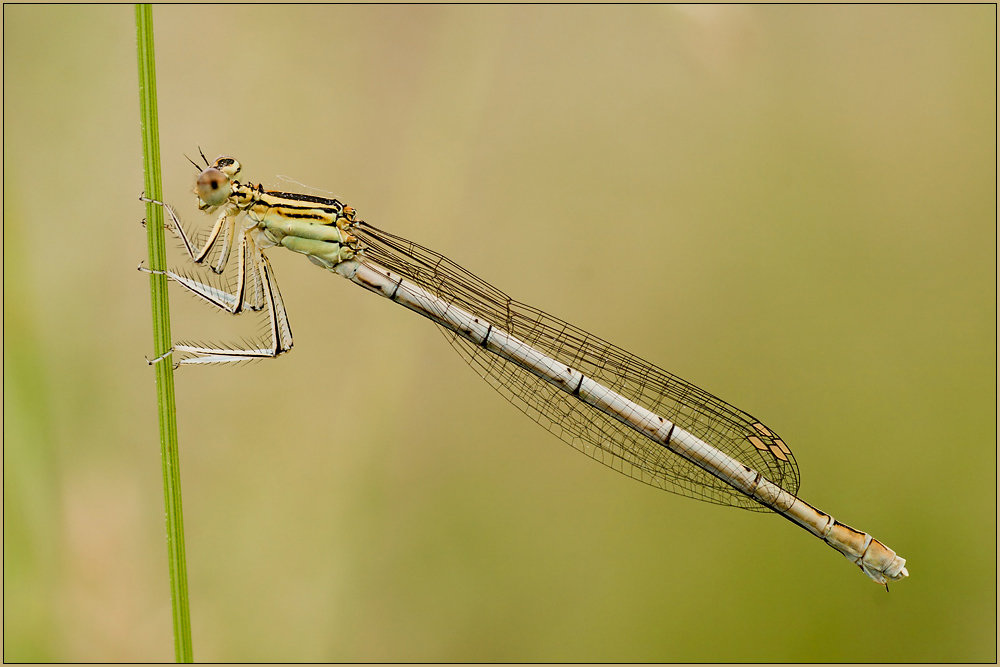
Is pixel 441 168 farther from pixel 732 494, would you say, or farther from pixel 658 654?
pixel 658 654

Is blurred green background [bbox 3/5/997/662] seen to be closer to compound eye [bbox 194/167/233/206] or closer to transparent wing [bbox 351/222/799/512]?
transparent wing [bbox 351/222/799/512]

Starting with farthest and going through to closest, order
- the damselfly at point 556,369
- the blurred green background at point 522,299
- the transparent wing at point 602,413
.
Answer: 1. the transparent wing at point 602,413
2. the damselfly at point 556,369
3. the blurred green background at point 522,299

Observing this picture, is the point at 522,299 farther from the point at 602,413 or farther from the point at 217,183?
the point at 217,183

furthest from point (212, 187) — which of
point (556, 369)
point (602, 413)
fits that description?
point (602, 413)

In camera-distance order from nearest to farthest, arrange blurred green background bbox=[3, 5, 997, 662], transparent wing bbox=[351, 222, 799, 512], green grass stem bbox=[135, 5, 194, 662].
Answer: green grass stem bbox=[135, 5, 194, 662] < blurred green background bbox=[3, 5, 997, 662] < transparent wing bbox=[351, 222, 799, 512]

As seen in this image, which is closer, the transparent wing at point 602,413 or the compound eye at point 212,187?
the compound eye at point 212,187

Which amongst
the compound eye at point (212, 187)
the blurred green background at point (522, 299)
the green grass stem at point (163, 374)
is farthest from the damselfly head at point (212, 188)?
the green grass stem at point (163, 374)

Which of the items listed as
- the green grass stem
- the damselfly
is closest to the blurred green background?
the damselfly

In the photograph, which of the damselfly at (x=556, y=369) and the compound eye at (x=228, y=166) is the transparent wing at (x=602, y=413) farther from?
the compound eye at (x=228, y=166)
